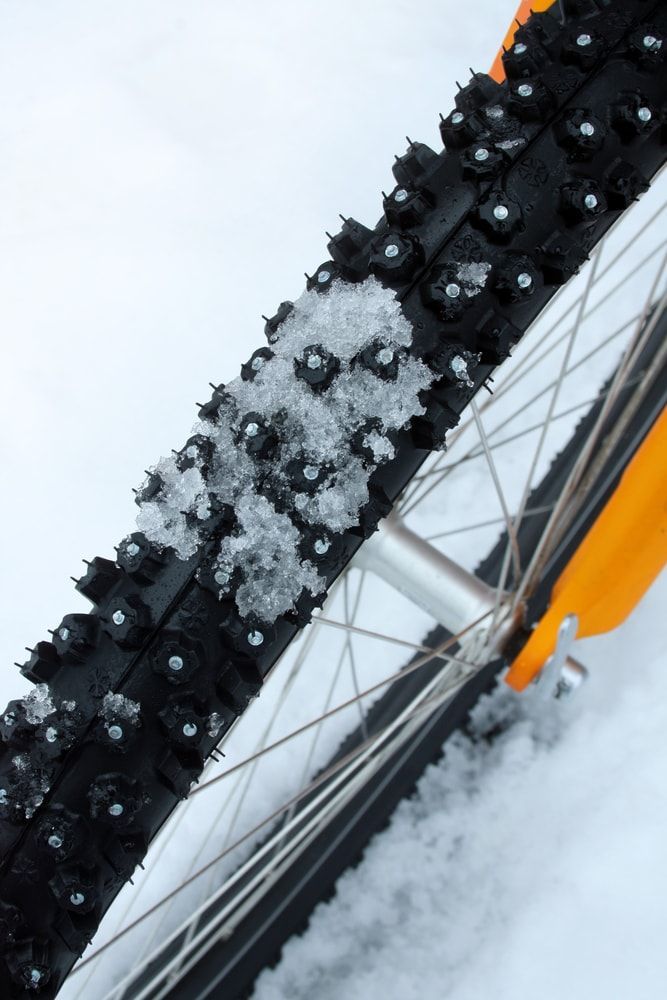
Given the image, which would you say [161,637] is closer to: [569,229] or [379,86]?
A: [569,229]

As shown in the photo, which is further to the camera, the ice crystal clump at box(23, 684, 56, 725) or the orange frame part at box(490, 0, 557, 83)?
the orange frame part at box(490, 0, 557, 83)

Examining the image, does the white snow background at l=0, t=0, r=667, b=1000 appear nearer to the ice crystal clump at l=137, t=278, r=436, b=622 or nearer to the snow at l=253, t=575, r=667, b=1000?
the snow at l=253, t=575, r=667, b=1000

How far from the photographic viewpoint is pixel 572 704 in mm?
743

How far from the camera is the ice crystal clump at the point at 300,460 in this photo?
1.12 ft

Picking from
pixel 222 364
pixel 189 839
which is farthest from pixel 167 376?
pixel 189 839

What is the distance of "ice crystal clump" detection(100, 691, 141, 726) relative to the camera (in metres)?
0.34

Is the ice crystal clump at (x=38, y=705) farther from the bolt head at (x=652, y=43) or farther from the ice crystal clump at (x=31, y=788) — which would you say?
the bolt head at (x=652, y=43)

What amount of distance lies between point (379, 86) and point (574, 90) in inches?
30.7

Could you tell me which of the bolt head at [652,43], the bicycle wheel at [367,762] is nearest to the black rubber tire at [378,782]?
the bicycle wheel at [367,762]

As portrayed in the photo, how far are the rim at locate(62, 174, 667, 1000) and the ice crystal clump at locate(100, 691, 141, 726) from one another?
162 millimetres

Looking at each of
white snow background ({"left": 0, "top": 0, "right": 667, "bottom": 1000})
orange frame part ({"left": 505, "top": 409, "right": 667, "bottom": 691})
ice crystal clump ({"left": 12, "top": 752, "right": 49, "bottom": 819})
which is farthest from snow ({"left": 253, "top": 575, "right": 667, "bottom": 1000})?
ice crystal clump ({"left": 12, "top": 752, "right": 49, "bottom": 819})

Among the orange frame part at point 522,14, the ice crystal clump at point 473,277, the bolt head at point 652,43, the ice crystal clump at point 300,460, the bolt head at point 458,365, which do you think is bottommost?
the ice crystal clump at point 300,460

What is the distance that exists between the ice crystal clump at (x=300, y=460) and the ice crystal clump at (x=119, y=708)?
0.16 ft

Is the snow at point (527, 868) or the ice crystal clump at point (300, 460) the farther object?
the snow at point (527, 868)
